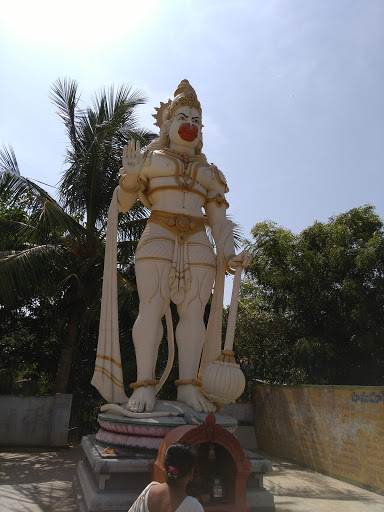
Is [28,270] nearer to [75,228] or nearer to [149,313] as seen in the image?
[75,228]

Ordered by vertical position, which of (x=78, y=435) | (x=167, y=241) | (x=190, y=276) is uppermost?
(x=167, y=241)

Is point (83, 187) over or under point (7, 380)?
over

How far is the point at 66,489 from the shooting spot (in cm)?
450

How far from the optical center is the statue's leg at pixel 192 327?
434 cm

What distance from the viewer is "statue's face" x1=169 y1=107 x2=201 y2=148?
4828 millimetres

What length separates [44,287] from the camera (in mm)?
8273

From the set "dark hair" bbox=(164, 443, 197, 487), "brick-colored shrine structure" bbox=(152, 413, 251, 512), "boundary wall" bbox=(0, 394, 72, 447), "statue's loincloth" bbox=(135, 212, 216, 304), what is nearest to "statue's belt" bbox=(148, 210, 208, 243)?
"statue's loincloth" bbox=(135, 212, 216, 304)

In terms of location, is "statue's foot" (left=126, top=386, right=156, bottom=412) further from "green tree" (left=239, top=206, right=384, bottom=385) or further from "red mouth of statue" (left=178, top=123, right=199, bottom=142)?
"green tree" (left=239, top=206, right=384, bottom=385)

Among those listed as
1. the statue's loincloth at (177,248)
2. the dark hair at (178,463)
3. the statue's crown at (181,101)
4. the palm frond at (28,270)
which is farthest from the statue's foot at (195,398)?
the palm frond at (28,270)

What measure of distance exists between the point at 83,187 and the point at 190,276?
208 inches

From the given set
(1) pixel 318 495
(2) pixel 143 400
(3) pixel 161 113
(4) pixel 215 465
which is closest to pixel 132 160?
(3) pixel 161 113

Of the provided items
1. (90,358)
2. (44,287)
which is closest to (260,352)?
(90,358)

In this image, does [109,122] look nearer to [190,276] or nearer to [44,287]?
[44,287]

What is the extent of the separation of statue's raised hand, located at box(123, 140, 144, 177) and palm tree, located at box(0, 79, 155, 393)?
11.8 feet
